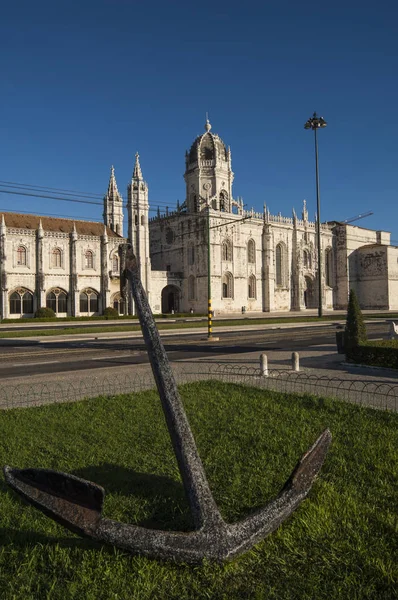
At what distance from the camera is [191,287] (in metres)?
63.4

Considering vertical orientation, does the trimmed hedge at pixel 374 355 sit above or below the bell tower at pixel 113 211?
below

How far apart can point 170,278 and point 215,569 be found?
59.2m

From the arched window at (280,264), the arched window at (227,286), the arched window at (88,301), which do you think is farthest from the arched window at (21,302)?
the arched window at (280,264)

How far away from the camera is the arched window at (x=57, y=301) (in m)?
52.4

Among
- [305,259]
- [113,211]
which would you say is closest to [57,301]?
[113,211]

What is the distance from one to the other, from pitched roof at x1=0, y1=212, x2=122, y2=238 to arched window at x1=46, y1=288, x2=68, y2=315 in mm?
7744

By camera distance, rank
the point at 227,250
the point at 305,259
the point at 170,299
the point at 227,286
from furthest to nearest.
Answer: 1. the point at 305,259
2. the point at 170,299
3. the point at 227,286
4. the point at 227,250

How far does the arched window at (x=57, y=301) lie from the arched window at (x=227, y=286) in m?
22.3

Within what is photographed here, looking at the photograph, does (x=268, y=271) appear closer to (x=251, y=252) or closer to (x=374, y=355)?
(x=251, y=252)

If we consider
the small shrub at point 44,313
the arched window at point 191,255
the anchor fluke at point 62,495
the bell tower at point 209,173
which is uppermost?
the bell tower at point 209,173

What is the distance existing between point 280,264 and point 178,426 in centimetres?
7062

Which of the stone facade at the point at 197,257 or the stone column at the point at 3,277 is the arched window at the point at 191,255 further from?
the stone column at the point at 3,277

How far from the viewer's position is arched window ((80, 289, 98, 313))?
5409 centimetres

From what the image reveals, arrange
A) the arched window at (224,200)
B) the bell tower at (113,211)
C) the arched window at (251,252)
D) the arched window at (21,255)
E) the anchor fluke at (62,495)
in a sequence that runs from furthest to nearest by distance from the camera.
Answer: the arched window at (224,200), the arched window at (251,252), the bell tower at (113,211), the arched window at (21,255), the anchor fluke at (62,495)
